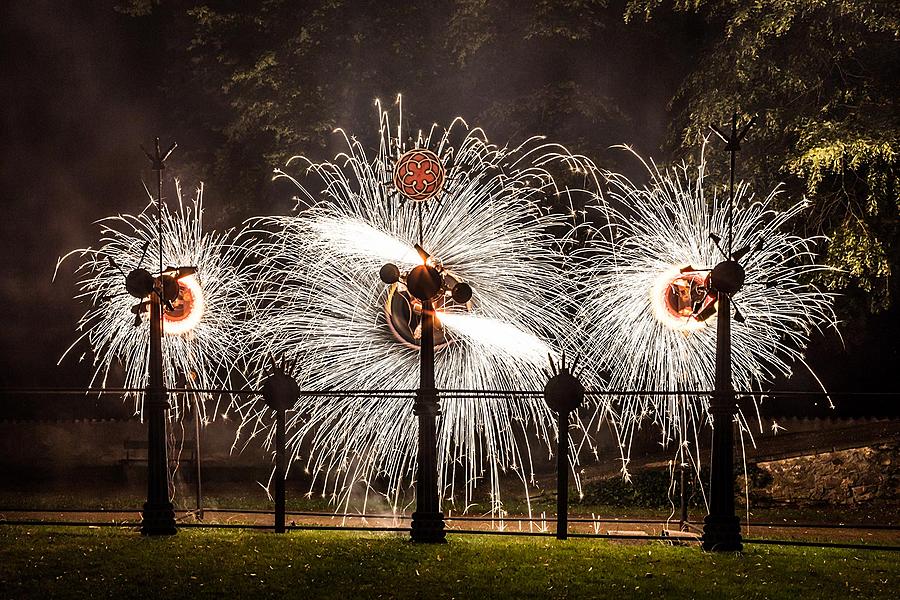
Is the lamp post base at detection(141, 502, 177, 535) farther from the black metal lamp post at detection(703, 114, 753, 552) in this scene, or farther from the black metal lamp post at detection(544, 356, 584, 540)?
the black metal lamp post at detection(703, 114, 753, 552)

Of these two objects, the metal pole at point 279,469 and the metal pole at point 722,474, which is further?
the metal pole at point 279,469

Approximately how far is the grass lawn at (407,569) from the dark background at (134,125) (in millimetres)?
8905

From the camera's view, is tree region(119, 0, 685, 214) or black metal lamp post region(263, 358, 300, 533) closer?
black metal lamp post region(263, 358, 300, 533)

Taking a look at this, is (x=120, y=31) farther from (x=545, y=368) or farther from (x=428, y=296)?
(x=428, y=296)

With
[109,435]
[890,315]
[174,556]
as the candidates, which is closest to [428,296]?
[174,556]

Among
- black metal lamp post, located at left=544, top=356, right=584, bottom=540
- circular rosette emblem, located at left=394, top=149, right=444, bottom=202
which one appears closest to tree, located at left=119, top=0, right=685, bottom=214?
circular rosette emblem, located at left=394, top=149, right=444, bottom=202

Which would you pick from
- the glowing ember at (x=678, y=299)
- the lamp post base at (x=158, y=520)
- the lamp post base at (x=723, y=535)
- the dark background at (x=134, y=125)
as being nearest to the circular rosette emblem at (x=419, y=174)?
the glowing ember at (x=678, y=299)

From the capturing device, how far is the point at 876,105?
41.2 ft

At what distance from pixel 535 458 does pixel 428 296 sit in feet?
30.2

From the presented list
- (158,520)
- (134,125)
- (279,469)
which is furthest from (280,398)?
(134,125)

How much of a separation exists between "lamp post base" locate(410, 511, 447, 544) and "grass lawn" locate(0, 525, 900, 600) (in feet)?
0.51

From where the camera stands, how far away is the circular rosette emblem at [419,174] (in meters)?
8.09

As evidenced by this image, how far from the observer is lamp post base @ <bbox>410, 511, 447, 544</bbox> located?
794cm

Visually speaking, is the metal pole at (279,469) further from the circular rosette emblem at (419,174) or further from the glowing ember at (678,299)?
the glowing ember at (678,299)
